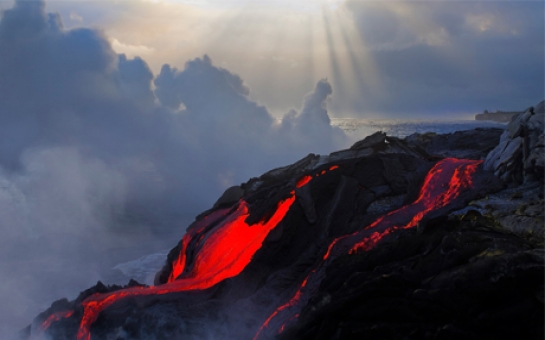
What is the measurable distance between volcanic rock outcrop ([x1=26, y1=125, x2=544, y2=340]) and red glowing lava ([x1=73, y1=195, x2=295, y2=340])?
0.21ft

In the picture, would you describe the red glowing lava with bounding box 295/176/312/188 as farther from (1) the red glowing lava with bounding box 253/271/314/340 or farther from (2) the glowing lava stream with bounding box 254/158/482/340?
(1) the red glowing lava with bounding box 253/271/314/340

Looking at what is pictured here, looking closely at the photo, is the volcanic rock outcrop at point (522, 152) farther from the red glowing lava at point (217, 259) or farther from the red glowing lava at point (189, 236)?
the red glowing lava at point (189, 236)

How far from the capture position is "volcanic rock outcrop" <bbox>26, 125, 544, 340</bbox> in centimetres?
938

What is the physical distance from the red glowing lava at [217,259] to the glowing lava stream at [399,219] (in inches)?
131

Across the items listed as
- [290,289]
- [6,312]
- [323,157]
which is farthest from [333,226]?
[6,312]

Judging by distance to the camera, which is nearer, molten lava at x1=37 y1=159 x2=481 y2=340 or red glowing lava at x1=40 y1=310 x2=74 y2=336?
molten lava at x1=37 y1=159 x2=481 y2=340

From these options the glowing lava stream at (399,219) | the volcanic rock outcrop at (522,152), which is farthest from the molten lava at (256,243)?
the volcanic rock outcrop at (522,152)

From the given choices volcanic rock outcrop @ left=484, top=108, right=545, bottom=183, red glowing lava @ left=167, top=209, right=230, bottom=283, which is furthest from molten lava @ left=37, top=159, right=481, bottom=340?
volcanic rock outcrop @ left=484, top=108, right=545, bottom=183

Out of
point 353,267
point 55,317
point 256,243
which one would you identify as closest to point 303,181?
point 256,243

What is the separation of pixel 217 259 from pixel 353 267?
708 centimetres

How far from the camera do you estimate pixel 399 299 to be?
10.0 m

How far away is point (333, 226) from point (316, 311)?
5.16m

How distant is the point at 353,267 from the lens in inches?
488

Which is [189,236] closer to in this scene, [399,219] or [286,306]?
[286,306]
